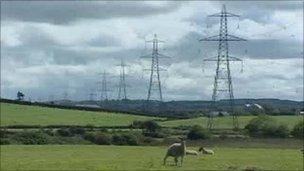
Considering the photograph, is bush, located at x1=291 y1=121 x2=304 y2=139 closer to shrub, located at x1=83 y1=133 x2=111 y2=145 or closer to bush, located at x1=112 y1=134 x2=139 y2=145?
bush, located at x1=112 y1=134 x2=139 y2=145

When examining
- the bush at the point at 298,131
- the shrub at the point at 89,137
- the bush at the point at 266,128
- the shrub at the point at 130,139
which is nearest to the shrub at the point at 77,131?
the shrub at the point at 89,137

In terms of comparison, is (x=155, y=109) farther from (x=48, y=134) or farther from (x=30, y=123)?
(x=48, y=134)

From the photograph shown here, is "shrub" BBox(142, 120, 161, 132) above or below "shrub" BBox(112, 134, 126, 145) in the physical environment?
above

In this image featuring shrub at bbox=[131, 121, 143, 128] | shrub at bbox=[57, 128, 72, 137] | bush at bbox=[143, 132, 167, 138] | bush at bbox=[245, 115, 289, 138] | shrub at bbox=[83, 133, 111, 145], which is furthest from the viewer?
shrub at bbox=[131, 121, 143, 128]

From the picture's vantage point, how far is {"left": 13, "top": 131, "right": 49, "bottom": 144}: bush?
96650mm

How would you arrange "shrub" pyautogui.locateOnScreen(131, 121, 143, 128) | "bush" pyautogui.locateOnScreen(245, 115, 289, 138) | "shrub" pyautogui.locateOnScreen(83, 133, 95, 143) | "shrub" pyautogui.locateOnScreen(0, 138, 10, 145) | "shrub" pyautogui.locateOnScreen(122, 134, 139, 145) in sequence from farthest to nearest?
"shrub" pyautogui.locateOnScreen(131, 121, 143, 128) → "bush" pyautogui.locateOnScreen(245, 115, 289, 138) → "shrub" pyautogui.locateOnScreen(83, 133, 95, 143) → "shrub" pyautogui.locateOnScreen(122, 134, 139, 145) → "shrub" pyautogui.locateOnScreen(0, 138, 10, 145)

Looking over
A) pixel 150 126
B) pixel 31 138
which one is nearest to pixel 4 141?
pixel 31 138

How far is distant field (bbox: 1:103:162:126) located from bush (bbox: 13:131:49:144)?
2889cm

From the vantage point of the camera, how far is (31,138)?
98.5 meters

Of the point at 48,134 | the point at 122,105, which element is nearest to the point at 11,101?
the point at 122,105

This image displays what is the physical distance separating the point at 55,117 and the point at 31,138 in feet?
140

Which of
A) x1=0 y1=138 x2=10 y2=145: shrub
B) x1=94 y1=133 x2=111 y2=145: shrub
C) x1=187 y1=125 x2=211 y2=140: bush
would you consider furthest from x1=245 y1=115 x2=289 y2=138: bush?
x1=0 y1=138 x2=10 y2=145: shrub

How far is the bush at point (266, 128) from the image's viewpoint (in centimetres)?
10800

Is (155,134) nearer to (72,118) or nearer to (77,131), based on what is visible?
(77,131)
